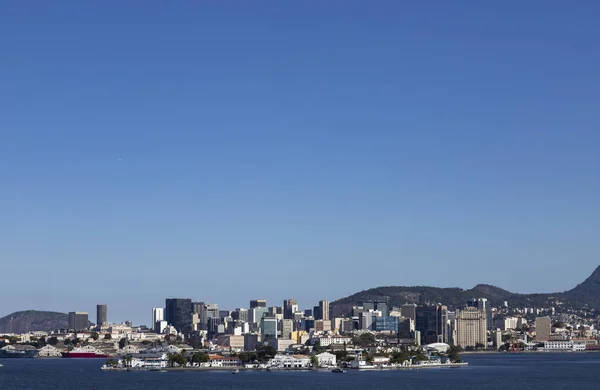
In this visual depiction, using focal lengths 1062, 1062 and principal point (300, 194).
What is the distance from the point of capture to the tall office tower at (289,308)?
176775mm

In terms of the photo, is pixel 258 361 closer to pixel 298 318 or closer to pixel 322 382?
pixel 322 382

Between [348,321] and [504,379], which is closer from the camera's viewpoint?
[504,379]

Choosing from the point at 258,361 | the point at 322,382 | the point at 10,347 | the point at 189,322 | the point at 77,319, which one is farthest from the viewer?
the point at 77,319

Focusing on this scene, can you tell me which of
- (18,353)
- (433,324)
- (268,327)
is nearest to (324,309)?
(433,324)

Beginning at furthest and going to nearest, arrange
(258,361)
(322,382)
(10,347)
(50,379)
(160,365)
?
(10,347) < (258,361) < (160,365) < (50,379) < (322,382)

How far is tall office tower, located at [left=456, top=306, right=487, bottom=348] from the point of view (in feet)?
453

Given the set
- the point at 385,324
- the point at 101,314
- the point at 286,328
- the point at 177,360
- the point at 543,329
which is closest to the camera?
the point at 177,360

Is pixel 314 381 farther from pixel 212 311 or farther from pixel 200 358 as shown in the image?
pixel 212 311

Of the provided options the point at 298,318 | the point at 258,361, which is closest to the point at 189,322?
the point at 298,318

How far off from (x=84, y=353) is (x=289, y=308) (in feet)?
239

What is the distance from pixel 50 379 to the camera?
5659 centimetres

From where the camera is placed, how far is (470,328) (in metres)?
140

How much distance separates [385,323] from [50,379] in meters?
100

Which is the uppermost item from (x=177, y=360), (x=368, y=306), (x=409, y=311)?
(x=368, y=306)
